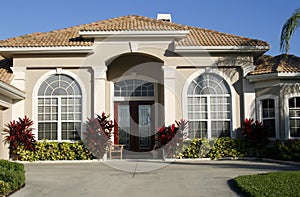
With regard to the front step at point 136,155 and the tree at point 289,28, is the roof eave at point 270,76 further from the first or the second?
the front step at point 136,155

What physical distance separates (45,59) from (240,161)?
9308mm

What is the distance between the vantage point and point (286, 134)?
1742cm

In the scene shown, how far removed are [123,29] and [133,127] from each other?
4774 millimetres

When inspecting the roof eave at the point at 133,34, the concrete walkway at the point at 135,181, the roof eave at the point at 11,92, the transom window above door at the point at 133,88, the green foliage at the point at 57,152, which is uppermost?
the roof eave at the point at 133,34

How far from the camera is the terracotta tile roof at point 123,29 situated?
17984 millimetres

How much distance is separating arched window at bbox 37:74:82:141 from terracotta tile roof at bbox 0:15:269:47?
1663 mm

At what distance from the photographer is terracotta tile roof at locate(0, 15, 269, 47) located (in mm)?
17984

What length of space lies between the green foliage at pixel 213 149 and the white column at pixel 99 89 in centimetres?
397

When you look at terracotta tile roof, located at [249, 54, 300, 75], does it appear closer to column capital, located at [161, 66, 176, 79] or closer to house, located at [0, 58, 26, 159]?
column capital, located at [161, 66, 176, 79]

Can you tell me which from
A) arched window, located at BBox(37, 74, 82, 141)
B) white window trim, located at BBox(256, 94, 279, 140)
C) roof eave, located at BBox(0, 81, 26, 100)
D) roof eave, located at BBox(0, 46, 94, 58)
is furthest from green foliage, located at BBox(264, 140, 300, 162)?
roof eave, located at BBox(0, 81, 26, 100)

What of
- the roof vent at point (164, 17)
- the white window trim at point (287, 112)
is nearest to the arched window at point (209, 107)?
the white window trim at point (287, 112)

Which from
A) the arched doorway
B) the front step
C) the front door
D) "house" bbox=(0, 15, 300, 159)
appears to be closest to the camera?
"house" bbox=(0, 15, 300, 159)

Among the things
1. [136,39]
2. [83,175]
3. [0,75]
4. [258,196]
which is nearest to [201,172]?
[83,175]

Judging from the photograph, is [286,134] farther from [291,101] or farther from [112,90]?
[112,90]
